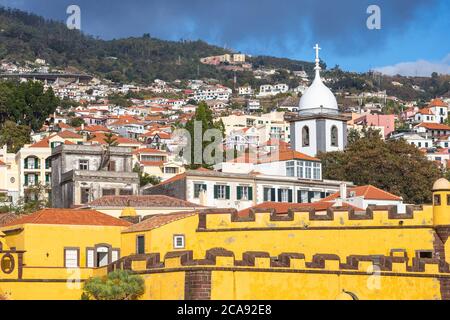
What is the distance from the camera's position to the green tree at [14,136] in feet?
412

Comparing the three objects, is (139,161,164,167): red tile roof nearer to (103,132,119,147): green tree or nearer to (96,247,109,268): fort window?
(103,132,119,147): green tree

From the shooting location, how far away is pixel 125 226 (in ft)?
191

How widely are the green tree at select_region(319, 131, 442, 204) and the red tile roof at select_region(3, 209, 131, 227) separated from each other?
31.9 meters

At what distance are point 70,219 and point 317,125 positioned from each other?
49.1 meters

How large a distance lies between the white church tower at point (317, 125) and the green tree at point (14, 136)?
30818 millimetres

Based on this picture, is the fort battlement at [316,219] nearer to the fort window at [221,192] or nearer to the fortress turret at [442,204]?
the fortress turret at [442,204]

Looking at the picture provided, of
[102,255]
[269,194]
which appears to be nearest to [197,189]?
[269,194]

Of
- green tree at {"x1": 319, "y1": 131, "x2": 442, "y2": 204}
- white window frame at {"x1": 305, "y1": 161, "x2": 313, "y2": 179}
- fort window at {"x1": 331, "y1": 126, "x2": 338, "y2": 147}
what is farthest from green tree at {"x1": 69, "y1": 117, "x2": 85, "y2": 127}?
white window frame at {"x1": 305, "y1": 161, "x2": 313, "y2": 179}

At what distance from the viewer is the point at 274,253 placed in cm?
5497

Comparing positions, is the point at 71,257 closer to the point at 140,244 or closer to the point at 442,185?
the point at 140,244

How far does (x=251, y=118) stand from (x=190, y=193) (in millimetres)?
110807

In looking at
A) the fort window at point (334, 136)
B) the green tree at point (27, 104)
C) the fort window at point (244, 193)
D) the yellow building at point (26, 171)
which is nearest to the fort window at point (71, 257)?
the fort window at point (244, 193)
